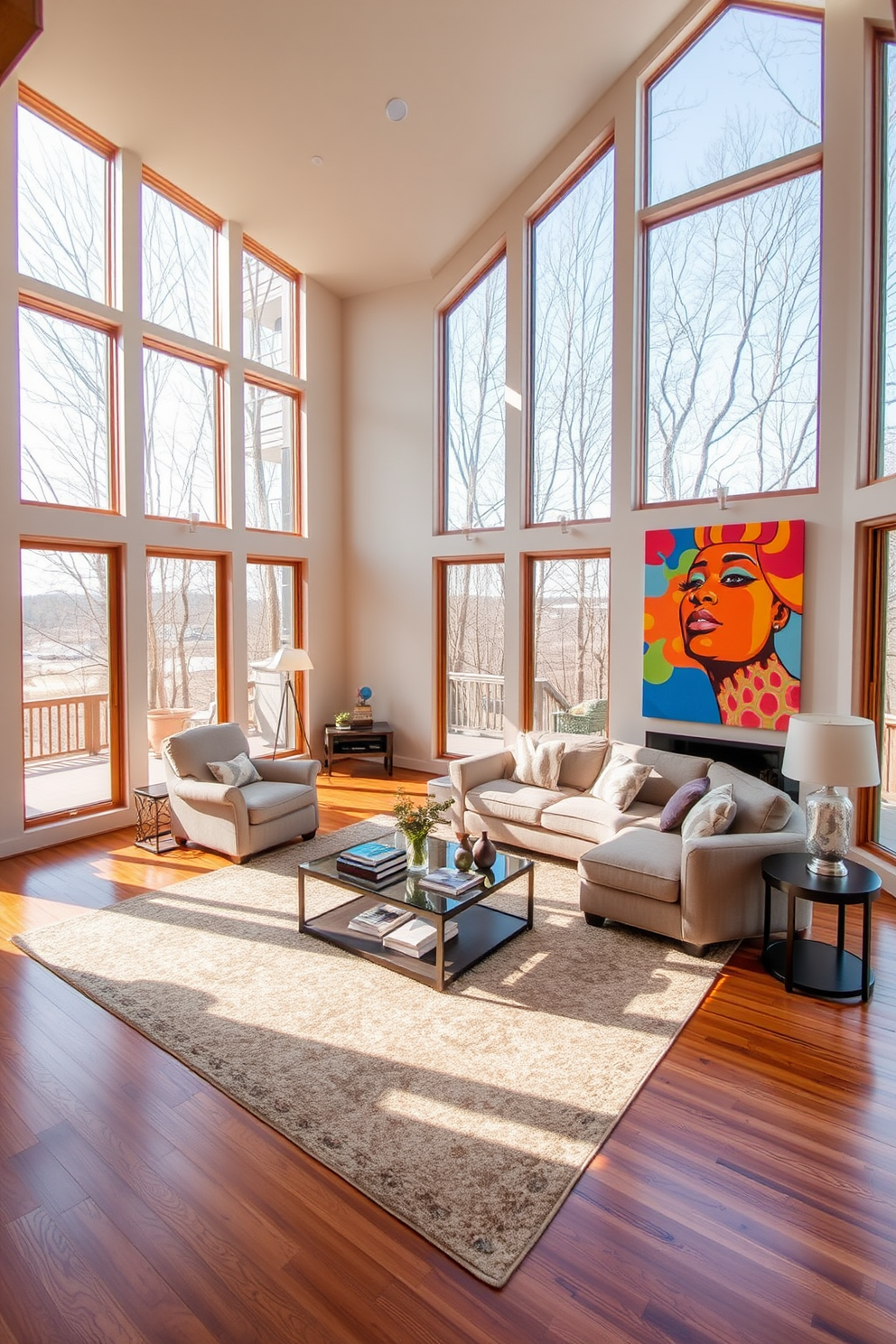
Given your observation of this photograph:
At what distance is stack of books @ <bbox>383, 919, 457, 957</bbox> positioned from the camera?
12.1 feet

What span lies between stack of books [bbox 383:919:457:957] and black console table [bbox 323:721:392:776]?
3.92 m

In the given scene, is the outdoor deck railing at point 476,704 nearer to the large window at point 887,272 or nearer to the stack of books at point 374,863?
the stack of books at point 374,863

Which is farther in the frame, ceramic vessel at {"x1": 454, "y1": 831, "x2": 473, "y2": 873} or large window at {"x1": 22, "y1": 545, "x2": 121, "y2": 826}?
large window at {"x1": 22, "y1": 545, "x2": 121, "y2": 826}

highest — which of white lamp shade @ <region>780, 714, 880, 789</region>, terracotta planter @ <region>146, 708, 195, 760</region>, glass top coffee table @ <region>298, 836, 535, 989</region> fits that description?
white lamp shade @ <region>780, 714, 880, 789</region>

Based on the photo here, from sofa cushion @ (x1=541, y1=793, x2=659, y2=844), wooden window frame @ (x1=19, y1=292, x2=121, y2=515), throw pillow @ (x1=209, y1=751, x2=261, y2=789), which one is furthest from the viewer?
wooden window frame @ (x1=19, y1=292, x2=121, y2=515)

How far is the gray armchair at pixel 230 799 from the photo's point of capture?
5.22 meters

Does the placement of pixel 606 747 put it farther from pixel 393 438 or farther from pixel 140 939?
pixel 393 438

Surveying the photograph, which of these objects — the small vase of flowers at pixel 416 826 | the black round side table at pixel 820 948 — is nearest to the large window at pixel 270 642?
the small vase of flowers at pixel 416 826

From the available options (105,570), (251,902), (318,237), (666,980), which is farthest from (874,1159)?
(318,237)

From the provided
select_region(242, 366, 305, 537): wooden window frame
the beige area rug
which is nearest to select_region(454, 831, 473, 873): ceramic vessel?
the beige area rug

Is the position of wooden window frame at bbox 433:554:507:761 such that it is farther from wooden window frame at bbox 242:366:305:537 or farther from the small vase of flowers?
the small vase of flowers

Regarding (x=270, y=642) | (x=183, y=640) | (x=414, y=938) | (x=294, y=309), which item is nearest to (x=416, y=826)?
(x=414, y=938)

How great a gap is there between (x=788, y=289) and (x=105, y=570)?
18.6 feet

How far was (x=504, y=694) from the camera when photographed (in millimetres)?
7125
